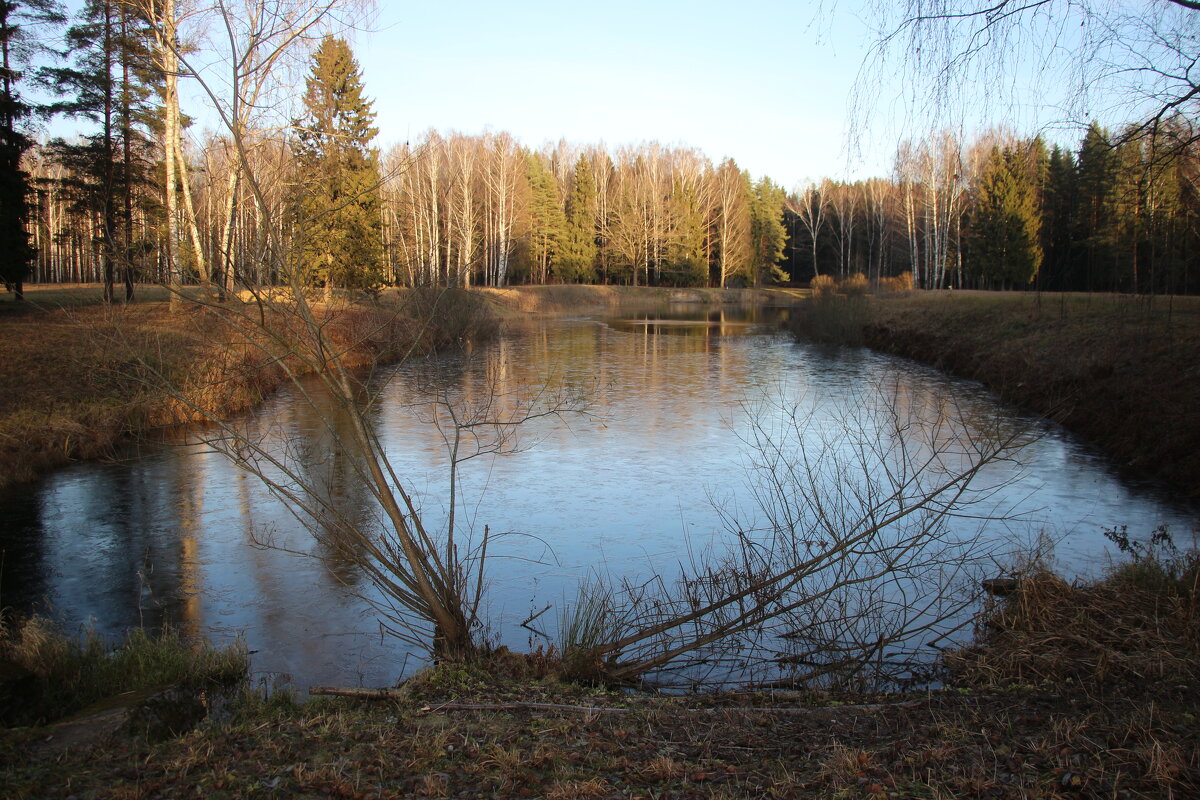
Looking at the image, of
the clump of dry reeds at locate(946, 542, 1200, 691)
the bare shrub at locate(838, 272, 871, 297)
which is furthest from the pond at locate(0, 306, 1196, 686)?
the bare shrub at locate(838, 272, 871, 297)

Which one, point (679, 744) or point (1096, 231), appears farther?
point (1096, 231)

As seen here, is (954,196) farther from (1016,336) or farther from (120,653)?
(120,653)

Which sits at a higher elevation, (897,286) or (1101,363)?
(897,286)

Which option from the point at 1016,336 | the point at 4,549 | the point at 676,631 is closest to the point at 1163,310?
the point at 1016,336

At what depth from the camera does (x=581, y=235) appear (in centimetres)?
6359

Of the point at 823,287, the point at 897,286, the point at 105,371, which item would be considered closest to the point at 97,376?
the point at 105,371

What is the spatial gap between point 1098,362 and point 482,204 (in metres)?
41.5

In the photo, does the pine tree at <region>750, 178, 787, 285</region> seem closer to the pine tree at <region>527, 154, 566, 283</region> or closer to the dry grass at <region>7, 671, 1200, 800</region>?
the pine tree at <region>527, 154, 566, 283</region>

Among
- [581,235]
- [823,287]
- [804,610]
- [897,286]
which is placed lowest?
[804,610]

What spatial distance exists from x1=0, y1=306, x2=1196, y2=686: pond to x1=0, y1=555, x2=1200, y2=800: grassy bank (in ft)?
5.44

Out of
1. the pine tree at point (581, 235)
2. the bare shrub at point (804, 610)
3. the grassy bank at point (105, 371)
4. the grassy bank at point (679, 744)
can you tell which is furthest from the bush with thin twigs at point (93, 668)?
the pine tree at point (581, 235)

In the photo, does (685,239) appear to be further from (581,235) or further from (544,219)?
(544,219)

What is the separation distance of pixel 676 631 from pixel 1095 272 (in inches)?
1474

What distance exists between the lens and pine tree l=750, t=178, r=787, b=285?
7044cm
